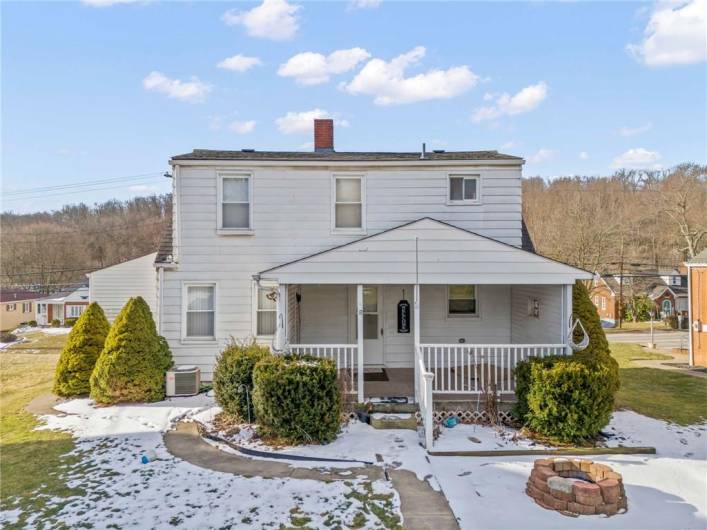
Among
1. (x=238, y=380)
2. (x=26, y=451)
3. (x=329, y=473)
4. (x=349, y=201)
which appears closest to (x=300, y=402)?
(x=329, y=473)

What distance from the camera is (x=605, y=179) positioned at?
44.0 metres

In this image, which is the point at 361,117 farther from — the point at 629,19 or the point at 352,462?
the point at 352,462

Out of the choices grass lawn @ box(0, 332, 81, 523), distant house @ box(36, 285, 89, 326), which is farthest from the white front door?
distant house @ box(36, 285, 89, 326)

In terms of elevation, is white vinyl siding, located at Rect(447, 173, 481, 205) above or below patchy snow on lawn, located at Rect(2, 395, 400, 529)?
above

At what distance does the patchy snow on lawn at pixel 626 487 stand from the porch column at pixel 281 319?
3603 millimetres

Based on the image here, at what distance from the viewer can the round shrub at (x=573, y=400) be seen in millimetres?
7031

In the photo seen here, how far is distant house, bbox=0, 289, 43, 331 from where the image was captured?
40312 millimetres

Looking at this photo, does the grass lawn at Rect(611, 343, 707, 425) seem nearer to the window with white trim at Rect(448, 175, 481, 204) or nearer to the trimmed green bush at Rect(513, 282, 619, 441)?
the trimmed green bush at Rect(513, 282, 619, 441)

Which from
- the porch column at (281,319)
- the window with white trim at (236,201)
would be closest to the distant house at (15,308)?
the window with white trim at (236,201)

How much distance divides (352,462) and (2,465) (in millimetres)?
5544

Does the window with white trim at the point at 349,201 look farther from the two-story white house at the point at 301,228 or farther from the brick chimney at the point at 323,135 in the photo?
the brick chimney at the point at 323,135

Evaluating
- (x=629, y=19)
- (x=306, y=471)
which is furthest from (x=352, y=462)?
(x=629, y=19)

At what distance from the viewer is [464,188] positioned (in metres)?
11.0

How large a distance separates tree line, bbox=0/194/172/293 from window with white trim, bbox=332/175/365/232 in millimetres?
42503
